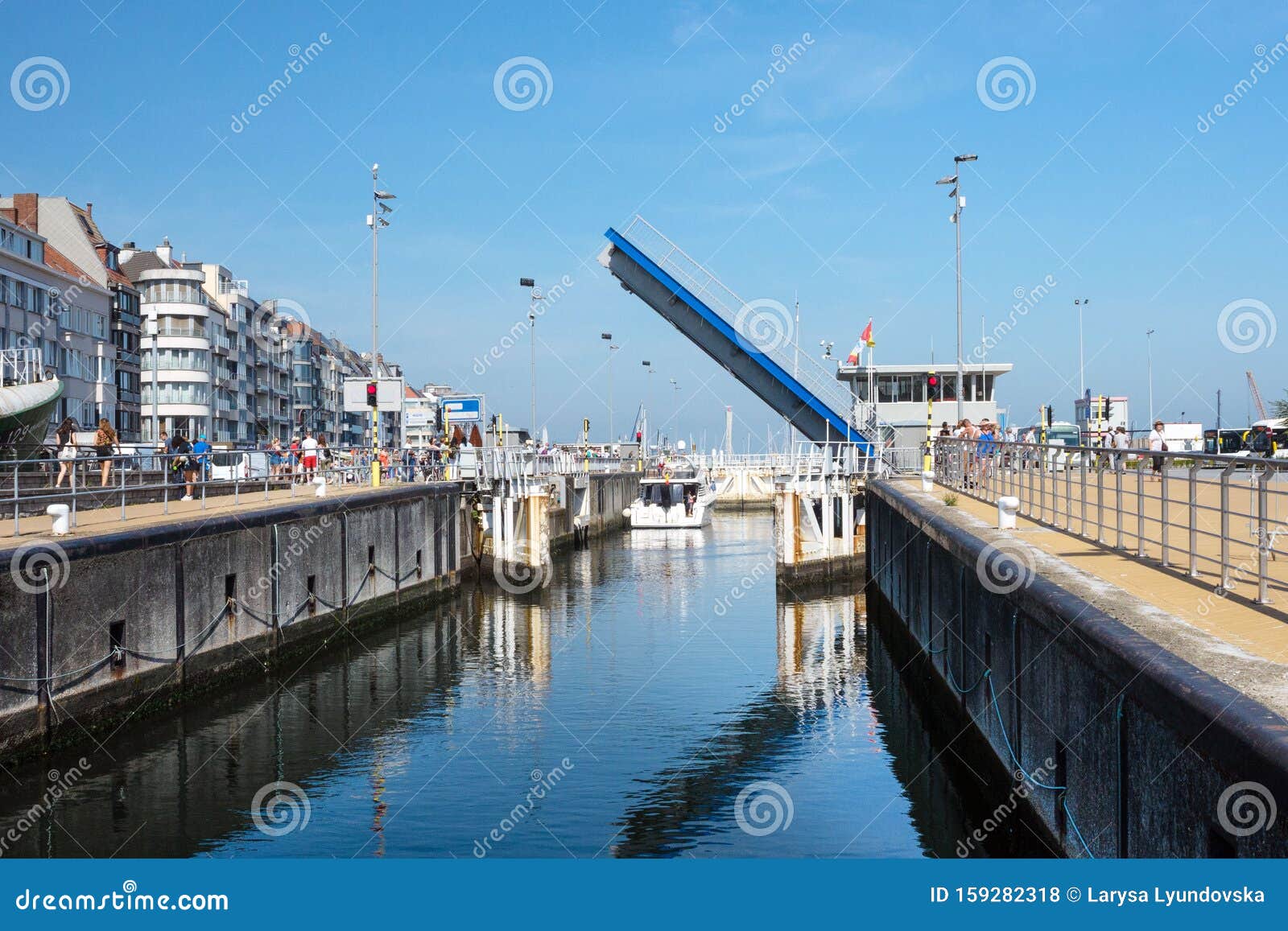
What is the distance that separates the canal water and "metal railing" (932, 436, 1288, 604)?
293 cm

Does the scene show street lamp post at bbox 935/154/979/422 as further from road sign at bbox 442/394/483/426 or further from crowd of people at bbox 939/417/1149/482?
road sign at bbox 442/394/483/426

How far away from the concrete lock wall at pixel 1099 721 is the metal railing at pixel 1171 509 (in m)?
1.09

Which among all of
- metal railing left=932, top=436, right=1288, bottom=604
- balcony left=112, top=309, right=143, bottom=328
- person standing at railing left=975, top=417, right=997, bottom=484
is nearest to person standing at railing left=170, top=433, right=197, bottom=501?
person standing at railing left=975, top=417, right=997, bottom=484

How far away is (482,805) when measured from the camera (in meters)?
12.9

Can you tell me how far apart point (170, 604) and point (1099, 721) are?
1355 centimetres

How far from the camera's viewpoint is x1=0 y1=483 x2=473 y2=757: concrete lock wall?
13711 millimetres

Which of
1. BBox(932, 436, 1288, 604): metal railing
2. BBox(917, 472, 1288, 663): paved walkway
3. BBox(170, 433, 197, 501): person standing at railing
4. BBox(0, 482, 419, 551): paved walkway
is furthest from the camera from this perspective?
BBox(170, 433, 197, 501): person standing at railing

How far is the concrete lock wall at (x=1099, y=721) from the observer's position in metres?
5.63

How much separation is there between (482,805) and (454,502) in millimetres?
24100

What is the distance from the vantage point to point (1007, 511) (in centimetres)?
1531

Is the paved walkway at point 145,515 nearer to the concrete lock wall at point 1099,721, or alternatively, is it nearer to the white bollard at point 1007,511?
the concrete lock wall at point 1099,721

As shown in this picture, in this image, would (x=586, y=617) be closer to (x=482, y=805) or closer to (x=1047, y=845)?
(x=482, y=805)

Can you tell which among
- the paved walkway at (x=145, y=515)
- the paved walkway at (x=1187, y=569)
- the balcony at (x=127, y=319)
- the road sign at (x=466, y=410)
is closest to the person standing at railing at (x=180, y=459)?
the paved walkway at (x=145, y=515)

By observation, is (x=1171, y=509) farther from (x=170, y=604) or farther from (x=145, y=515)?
(x=145, y=515)
